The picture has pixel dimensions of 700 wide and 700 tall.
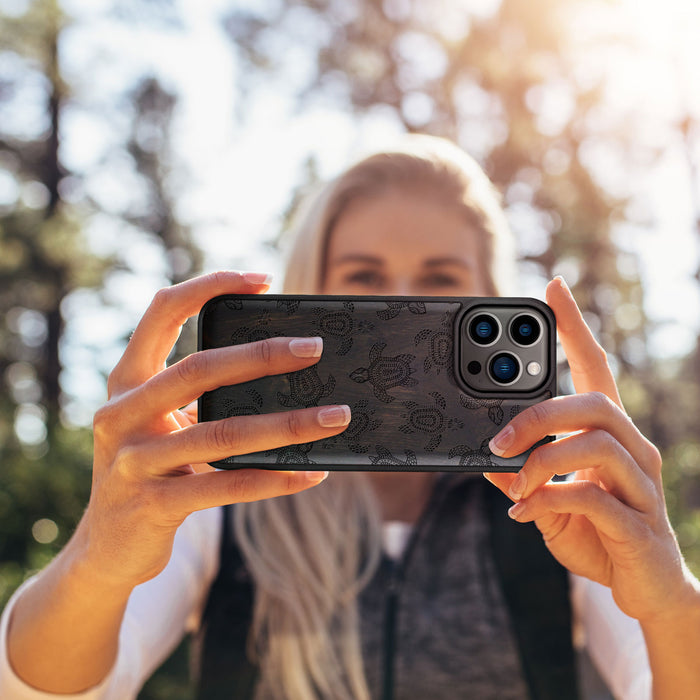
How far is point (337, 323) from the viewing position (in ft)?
4.45

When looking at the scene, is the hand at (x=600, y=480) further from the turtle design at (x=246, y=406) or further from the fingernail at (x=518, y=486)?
the turtle design at (x=246, y=406)

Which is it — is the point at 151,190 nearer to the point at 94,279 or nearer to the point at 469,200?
the point at 94,279

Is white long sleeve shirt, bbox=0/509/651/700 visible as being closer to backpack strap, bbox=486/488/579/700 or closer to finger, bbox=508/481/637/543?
backpack strap, bbox=486/488/579/700

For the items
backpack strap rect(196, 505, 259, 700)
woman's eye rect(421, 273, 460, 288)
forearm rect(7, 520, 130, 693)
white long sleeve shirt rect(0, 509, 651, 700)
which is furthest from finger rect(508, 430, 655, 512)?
backpack strap rect(196, 505, 259, 700)

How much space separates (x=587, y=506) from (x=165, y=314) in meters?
0.96

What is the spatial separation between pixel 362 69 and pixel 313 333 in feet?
36.1

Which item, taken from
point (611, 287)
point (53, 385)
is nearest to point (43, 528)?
point (53, 385)

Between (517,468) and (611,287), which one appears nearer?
(517,468)

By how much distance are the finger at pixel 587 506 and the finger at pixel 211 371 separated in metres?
0.57

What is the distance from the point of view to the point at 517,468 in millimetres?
1285

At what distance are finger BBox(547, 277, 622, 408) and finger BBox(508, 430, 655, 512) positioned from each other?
0.17 m

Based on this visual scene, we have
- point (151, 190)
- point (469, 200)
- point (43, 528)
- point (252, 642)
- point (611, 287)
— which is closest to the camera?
point (252, 642)

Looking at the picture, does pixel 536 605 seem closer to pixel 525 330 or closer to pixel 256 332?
pixel 525 330

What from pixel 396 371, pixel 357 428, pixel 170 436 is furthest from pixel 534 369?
pixel 170 436
